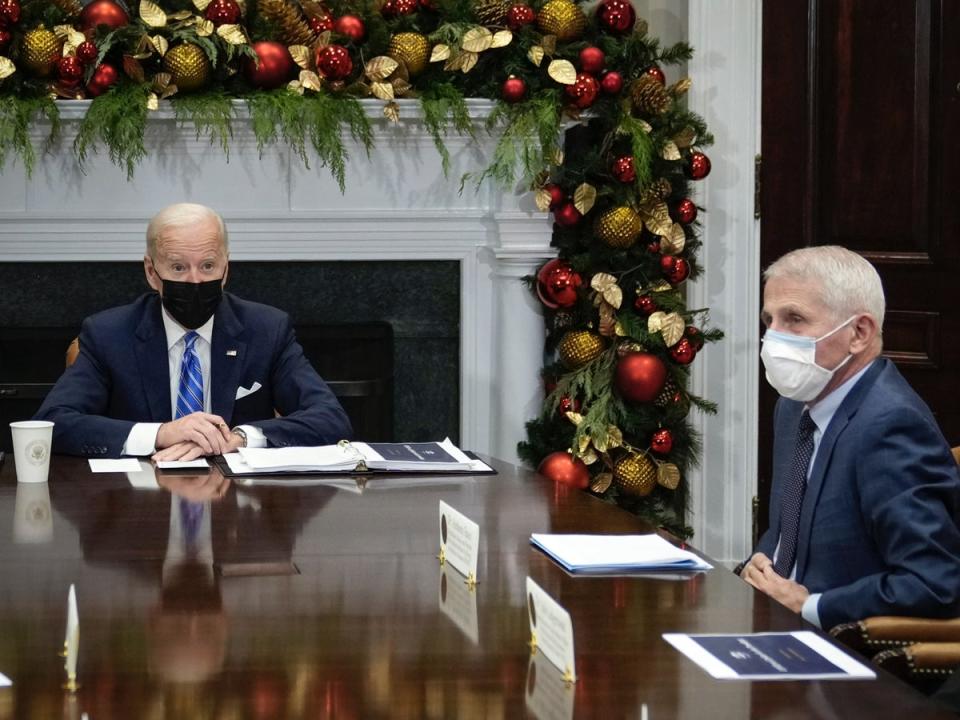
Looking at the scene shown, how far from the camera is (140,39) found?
3.90 meters

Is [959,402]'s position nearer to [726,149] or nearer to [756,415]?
[756,415]

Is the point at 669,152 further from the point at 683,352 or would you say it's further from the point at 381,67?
the point at 381,67

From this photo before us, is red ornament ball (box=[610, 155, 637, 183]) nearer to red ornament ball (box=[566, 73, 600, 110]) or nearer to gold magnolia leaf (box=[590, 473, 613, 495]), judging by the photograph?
red ornament ball (box=[566, 73, 600, 110])

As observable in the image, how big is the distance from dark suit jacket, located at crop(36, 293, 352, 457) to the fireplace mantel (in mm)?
1060

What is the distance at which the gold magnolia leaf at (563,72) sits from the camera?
13.1 feet

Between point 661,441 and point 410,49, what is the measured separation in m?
1.39

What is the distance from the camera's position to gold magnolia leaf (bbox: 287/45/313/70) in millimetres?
4012

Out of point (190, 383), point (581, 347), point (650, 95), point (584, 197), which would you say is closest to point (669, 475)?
point (581, 347)

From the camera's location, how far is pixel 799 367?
2.24m

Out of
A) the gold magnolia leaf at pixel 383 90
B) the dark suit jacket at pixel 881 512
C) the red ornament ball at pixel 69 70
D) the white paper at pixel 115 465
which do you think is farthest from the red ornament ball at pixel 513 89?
the dark suit jacket at pixel 881 512

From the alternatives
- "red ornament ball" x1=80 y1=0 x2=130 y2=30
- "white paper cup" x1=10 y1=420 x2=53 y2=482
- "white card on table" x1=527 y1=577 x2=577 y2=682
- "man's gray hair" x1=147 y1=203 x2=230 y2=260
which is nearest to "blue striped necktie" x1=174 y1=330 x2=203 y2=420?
"man's gray hair" x1=147 y1=203 x2=230 y2=260

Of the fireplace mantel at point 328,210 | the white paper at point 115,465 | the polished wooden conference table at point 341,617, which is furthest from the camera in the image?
the fireplace mantel at point 328,210

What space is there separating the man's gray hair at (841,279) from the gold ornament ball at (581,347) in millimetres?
1884

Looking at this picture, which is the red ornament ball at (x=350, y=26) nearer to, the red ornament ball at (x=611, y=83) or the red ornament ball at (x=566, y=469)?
the red ornament ball at (x=611, y=83)
